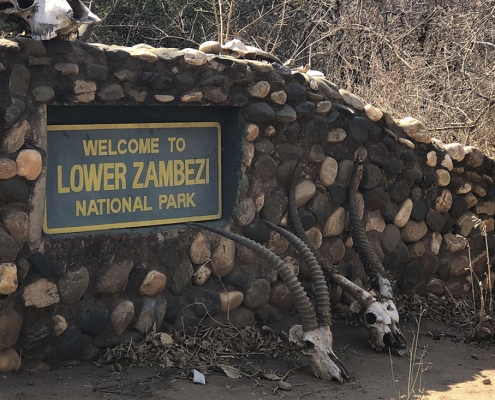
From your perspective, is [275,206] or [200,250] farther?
[275,206]

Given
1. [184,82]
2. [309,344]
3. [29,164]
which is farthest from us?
[184,82]

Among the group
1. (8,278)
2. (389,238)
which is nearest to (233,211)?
(389,238)

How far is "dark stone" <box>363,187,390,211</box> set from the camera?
22.7 feet

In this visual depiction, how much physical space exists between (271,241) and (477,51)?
5257 mm

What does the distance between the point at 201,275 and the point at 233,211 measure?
50 centimetres

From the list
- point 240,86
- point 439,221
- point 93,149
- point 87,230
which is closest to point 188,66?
point 240,86

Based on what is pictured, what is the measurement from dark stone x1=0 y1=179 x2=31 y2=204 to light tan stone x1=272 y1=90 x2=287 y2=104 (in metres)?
1.91

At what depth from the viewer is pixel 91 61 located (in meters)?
5.32

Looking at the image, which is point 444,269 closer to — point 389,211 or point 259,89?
point 389,211

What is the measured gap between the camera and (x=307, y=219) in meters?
6.54

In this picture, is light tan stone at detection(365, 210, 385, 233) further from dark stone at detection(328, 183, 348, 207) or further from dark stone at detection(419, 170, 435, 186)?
dark stone at detection(419, 170, 435, 186)

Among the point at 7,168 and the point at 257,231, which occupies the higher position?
the point at 7,168

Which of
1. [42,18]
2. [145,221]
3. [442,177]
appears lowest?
[145,221]

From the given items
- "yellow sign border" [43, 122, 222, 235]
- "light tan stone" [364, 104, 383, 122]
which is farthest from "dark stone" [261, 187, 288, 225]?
"light tan stone" [364, 104, 383, 122]
